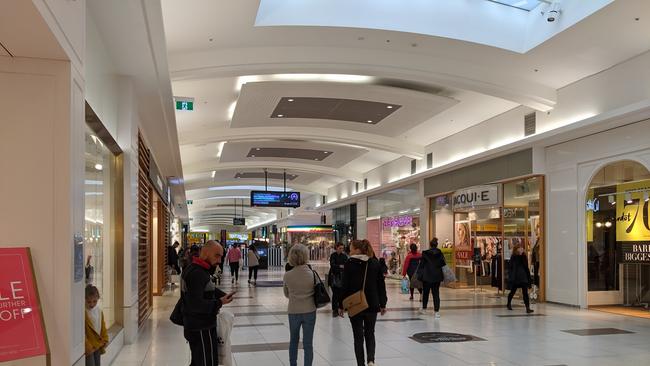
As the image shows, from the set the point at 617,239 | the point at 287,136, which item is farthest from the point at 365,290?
the point at 287,136

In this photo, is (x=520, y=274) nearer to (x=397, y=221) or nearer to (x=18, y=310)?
(x=18, y=310)

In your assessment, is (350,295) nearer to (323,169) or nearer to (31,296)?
(31,296)

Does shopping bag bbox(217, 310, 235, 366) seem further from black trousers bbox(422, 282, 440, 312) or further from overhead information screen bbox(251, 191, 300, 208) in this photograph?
overhead information screen bbox(251, 191, 300, 208)

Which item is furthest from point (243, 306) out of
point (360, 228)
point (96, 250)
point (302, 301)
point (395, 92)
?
point (360, 228)

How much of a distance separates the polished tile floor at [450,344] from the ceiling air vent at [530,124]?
3.86 meters

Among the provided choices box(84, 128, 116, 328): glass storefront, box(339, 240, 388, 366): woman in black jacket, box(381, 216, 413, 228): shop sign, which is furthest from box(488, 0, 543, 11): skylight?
box(381, 216, 413, 228): shop sign

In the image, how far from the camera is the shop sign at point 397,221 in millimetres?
21120

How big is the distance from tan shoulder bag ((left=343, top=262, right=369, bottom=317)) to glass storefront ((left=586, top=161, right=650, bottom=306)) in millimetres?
7743

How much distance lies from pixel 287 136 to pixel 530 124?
6.79 metres

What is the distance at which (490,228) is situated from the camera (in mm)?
16172

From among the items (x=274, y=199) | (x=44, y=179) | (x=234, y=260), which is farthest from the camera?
(x=274, y=199)

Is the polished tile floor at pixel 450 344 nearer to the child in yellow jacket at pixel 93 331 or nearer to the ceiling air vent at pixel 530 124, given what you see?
the child in yellow jacket at pixel 93 331

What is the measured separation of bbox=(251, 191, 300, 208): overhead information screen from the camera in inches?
974

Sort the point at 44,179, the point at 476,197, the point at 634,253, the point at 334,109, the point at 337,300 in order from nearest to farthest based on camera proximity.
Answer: the point at 44,179
the point at 337,300
the point at 634,253
the point at 334,109
the point at 476,197
